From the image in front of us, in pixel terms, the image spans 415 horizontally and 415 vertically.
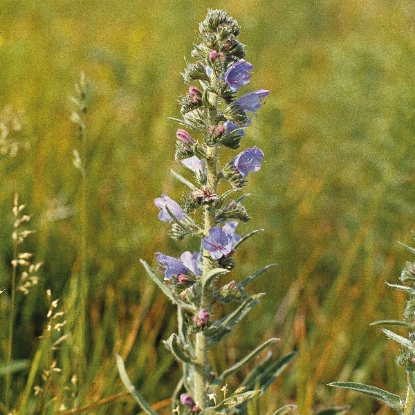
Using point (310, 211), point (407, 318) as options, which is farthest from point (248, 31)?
point (407, 318)

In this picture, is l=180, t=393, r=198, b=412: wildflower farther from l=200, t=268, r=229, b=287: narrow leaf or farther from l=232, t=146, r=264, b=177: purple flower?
l=232, t=146, r=264, b=177: purple flower

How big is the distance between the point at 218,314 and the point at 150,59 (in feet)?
9.61

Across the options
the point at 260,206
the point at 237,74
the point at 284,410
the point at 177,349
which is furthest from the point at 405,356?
the point at 260,206

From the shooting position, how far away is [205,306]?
1.90 meters

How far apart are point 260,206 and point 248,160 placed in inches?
79.3

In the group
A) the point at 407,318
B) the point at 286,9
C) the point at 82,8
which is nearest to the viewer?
the point at 407,318

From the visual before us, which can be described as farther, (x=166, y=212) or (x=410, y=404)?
(x=166, y=212)

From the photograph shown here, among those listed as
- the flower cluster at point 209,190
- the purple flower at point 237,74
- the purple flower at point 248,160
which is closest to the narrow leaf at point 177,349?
the flower cluster at point 209,190

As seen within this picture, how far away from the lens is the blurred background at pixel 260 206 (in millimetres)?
2910

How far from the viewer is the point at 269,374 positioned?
2.17 meters

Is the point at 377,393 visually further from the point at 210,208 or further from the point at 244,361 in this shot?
the point at 210,208

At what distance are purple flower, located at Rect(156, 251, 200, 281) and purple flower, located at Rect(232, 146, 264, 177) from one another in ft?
1.15

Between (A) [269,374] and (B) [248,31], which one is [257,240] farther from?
(B) [248,31]

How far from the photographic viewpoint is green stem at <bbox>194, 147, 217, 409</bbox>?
1.88 m
